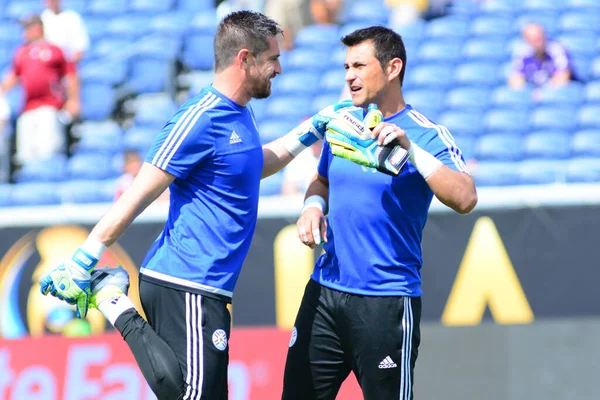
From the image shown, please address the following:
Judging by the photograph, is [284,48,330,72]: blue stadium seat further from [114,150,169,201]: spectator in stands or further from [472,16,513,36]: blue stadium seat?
[114,150,169,201]: spectator in stands

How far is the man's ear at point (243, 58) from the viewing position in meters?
4.54

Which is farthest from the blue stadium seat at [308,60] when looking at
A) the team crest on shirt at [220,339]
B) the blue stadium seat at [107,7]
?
the team crest on shirt at [220,339]

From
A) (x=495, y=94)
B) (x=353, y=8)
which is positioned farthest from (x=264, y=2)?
(x=495, y=94)

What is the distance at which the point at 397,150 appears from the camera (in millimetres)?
4328

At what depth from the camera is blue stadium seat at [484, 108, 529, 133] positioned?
32.3 ft

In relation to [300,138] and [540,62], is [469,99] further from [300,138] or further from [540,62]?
[300,138]

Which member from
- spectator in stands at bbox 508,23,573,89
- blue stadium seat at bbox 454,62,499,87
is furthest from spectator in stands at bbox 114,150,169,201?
spectator in stands at bbox 508,23,573,89

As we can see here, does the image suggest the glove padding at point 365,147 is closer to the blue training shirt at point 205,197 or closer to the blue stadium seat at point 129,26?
the blue training shirt at point 205,197

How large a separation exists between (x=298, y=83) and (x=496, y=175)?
3.14m

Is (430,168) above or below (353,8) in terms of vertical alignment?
below

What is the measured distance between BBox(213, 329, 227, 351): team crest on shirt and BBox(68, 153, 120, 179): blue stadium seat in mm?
6375

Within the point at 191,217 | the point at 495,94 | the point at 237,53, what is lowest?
the point at 191,217

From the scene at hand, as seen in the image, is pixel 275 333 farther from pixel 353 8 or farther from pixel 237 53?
pixel 353 8

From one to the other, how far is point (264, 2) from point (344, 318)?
24.4ft
